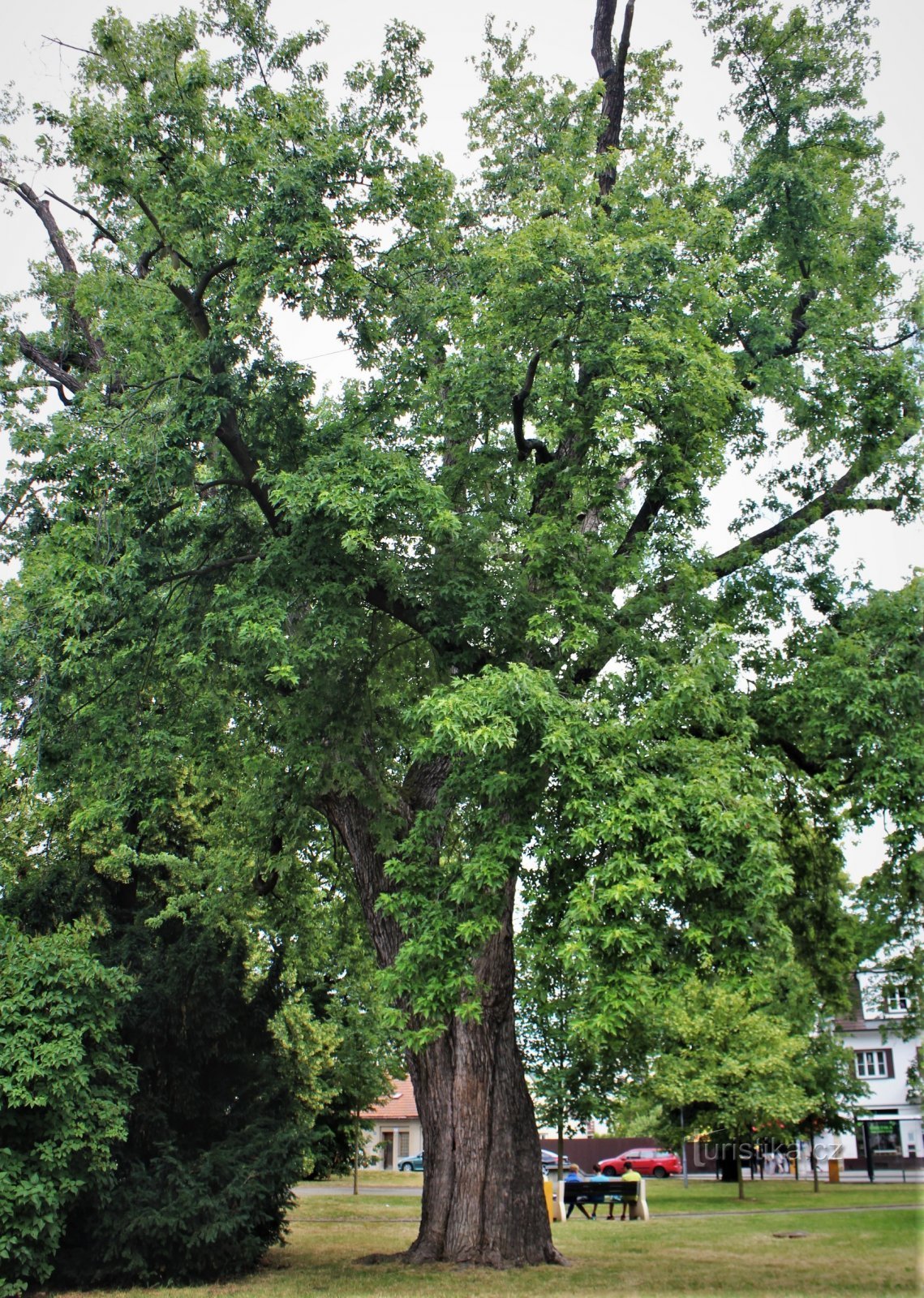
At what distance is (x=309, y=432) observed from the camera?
12.7m

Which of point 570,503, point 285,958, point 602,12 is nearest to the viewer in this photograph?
point 570,503

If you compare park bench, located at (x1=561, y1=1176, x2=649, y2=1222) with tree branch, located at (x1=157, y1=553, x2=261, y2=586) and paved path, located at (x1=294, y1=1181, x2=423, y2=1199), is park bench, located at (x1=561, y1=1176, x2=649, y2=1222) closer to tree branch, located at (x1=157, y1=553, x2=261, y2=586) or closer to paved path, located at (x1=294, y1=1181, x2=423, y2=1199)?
paved path, located at (x1=294, y1=1181, x2=423, y2=1199)

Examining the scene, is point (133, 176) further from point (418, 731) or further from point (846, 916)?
point (846, 916)

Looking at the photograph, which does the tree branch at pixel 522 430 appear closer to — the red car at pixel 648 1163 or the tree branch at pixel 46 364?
the tree branch at pixel 46 364

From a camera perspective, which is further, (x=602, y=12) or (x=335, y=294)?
(x=602, y=12)

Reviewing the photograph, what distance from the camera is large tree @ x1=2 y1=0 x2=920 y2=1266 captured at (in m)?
10.0

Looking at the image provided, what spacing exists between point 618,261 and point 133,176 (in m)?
5.47

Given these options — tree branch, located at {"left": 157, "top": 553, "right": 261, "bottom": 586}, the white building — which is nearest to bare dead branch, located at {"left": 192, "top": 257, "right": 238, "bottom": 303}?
tree branch, located at {"left": 157, "top": 553, "right": 261, "bottom": 586}

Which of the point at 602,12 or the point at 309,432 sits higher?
the point at 602,12

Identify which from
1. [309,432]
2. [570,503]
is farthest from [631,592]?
[309,432]

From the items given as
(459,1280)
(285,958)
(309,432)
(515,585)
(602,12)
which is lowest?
(459,1280)

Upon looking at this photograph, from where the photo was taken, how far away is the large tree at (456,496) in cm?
1001

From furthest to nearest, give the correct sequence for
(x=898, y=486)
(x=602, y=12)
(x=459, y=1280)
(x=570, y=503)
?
(x=602, y=12)
(x=898, y=486)
(x=570, y=503)
(x=459, y=1280)

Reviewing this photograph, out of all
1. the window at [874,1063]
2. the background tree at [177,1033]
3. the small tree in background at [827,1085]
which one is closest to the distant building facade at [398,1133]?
the window at [874,1063]
